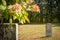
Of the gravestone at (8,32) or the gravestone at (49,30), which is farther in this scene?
the gravestone at (49,30)

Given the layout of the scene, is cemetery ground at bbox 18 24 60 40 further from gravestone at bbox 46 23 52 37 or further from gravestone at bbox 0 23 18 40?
gravestone at bbox 0 23 18 40

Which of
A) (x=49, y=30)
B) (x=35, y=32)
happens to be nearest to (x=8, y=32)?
(x=49, y=30)

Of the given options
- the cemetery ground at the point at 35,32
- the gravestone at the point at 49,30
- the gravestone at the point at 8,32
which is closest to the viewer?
the gravestone at the point at 8,32

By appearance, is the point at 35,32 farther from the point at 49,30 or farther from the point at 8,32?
the point at 8,32

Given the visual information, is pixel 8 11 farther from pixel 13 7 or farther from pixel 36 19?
pixel 36 19

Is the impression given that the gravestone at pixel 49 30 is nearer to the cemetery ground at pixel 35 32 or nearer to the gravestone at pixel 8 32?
the cemetery ground at pixel 35 32

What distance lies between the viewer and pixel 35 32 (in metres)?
6.45

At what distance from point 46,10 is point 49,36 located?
43.9 inches

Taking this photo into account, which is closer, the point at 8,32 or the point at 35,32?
the point at 8,32

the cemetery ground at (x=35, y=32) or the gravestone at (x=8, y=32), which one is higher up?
the gravestone at (x=8, y=32)

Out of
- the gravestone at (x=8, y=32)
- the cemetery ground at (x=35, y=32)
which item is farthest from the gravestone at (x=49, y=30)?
the gravestone at (x=8, y=32)

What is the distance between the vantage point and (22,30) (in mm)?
6746

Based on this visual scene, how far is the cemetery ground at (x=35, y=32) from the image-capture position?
5.76m

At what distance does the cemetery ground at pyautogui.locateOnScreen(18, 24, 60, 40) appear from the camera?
5.76 metres
